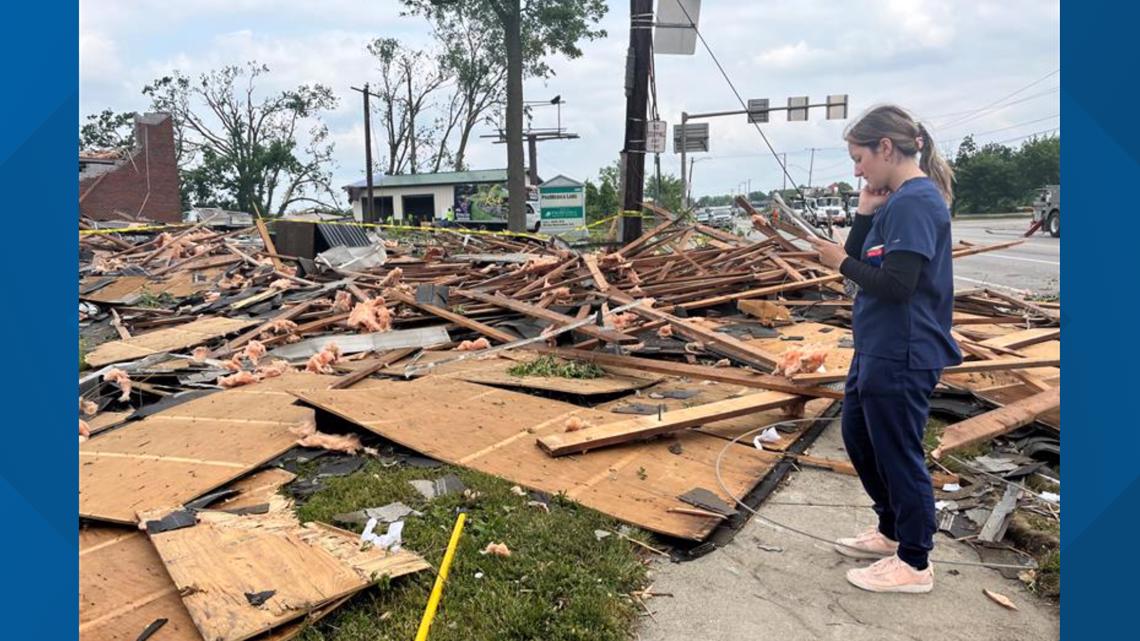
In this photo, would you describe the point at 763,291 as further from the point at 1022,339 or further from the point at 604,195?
the point at 604,195

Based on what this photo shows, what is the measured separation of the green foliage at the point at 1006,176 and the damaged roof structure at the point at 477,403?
2161 inches

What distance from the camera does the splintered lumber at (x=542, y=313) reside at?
7316 mm

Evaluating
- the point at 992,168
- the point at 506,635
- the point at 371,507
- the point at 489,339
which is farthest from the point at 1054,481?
the point at 992,168

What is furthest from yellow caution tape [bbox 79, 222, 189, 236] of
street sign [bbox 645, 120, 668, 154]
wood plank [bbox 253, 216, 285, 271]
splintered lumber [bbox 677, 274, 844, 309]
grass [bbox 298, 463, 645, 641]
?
grass [bbox 298, 463, 645, 641]

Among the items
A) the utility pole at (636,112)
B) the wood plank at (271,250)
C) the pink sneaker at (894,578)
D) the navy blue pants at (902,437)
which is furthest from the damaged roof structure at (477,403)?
the utility pole at (636,112)

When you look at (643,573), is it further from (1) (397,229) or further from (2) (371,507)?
(1) (397,229)

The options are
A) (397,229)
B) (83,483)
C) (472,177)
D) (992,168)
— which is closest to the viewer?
(83,483)

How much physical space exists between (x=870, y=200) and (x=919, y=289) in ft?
1.85

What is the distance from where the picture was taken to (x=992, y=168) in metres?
57.8

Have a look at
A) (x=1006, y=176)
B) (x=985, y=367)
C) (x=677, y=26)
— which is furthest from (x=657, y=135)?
(x=1006, y=176)

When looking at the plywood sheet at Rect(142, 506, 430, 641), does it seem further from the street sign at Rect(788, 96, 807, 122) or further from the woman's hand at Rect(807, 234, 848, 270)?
the street sign at Rect(788, 96, 807, 122)

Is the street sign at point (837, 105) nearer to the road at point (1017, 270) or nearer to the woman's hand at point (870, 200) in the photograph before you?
the road at point (1017, 270)

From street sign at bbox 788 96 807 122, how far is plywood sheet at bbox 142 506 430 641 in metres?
21.3

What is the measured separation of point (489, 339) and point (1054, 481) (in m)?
5.43
